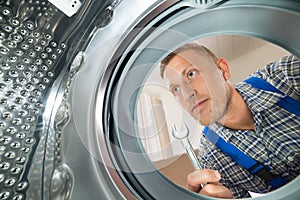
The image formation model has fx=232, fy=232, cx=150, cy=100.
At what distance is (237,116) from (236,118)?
1 centimetres

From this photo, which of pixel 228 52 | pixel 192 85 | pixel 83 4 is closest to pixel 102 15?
pixel 83 4

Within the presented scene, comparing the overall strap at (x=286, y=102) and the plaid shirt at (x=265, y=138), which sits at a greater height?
the overall strap at (x=286, y=102)

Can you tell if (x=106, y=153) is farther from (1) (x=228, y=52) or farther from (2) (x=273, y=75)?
(1) (x=228, y=52)

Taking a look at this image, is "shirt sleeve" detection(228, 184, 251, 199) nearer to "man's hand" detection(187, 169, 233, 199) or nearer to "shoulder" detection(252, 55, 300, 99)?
"man's hand" detection(187, 169, 233, 199)

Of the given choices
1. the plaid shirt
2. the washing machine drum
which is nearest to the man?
the plaid shirt

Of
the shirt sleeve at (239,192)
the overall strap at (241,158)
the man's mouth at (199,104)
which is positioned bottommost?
the shirt sleeve at (239,192)

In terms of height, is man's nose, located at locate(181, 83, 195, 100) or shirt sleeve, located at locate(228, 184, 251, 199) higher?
man's nose, located at locate(181, 83, 195, 100)

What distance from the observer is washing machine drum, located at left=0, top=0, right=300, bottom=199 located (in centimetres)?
40

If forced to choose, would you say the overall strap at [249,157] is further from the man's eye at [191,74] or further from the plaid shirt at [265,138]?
the man's eye at [191,74]

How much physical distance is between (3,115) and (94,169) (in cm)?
19

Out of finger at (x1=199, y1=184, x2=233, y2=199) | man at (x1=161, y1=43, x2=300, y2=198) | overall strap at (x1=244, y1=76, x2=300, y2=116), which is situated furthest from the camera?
overall strap at (x1=244, y1=76, x2=300, y2=116)

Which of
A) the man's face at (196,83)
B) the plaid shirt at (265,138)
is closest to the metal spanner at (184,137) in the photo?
the man's face at (196,83)

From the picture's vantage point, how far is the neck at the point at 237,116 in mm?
1079

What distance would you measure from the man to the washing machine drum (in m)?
0.19
